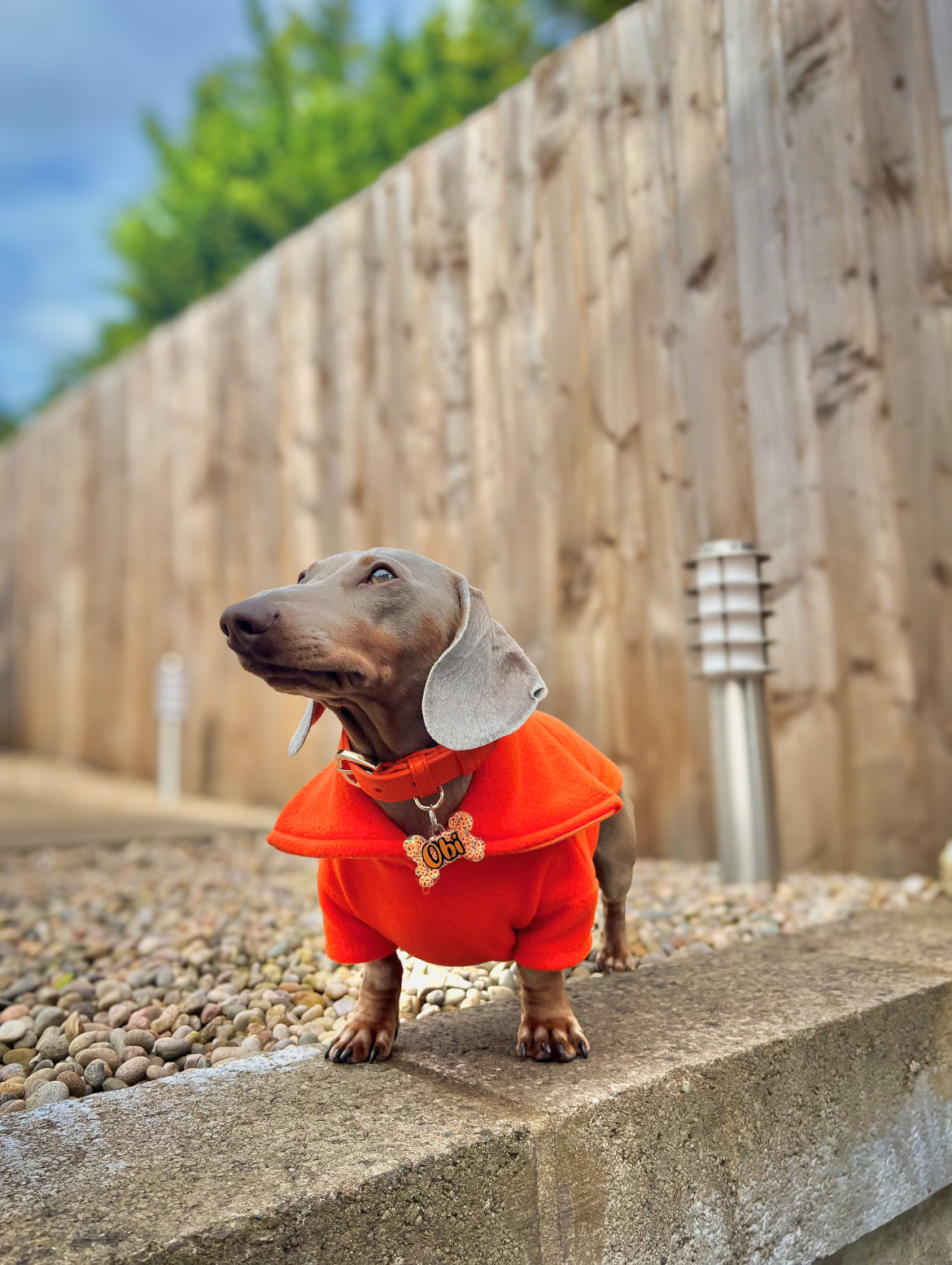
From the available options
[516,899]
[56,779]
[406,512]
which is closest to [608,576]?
[406,512]

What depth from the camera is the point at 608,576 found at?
2959mm

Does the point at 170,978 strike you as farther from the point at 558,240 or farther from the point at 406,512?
the point at 558,240

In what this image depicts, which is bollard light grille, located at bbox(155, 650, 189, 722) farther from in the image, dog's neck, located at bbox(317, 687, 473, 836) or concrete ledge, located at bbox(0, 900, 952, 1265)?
dog's neck, located at bbox(317, 687, 473, 836)

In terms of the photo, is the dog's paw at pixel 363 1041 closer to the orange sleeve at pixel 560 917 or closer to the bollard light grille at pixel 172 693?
the orange sleeve at pixel 560 917

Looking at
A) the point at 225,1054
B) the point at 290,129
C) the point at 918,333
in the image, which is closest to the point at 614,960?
the point at 225,1054

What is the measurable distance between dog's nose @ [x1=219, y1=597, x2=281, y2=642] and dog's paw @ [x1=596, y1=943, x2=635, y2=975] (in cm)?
92

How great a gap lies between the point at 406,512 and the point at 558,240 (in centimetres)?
112

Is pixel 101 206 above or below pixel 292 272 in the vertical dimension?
above

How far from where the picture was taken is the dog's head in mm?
1035

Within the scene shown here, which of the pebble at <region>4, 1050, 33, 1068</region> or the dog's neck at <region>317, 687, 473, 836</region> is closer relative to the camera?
the dog's neck at <region>317, 687, 473, 836</region>

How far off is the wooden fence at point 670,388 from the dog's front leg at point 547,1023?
1.47 meters

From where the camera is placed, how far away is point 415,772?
1.14 metres

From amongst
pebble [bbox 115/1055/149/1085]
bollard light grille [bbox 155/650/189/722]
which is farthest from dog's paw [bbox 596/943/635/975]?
bollard light grille [bbox 155/650/189/722]

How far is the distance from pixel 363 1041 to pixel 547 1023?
0.77ft
